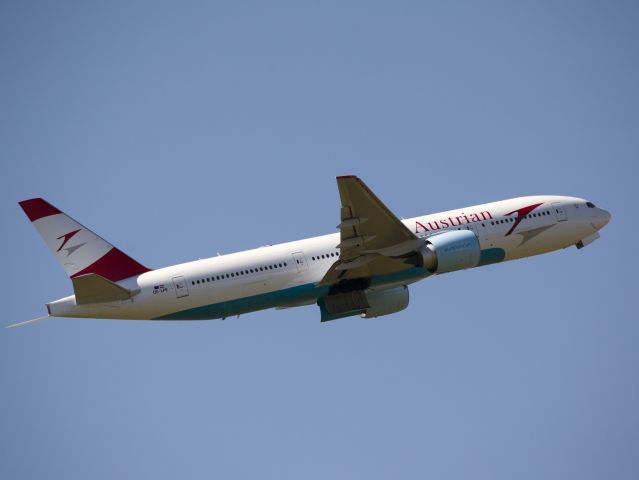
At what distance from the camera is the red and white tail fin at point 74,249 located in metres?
45.8

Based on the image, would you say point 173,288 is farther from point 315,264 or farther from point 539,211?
point 539,211

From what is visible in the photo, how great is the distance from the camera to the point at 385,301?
5006cm

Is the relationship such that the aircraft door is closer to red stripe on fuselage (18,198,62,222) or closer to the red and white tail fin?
the red and white tail fin

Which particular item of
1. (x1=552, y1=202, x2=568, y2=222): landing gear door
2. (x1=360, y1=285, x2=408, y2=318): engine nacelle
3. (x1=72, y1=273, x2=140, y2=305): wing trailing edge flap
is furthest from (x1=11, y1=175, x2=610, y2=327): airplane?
(x1=552, y1=202, x2=568, y2=222): landing gear door

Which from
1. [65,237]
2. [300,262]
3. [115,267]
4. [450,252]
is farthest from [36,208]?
[450,252]

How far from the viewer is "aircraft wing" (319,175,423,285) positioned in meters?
42.5

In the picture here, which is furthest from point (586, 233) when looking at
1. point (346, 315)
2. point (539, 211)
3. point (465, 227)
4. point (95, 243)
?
point (95, 243)

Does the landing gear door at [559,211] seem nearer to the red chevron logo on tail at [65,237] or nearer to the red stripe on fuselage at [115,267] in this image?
the red stripe on fuselage at [115,267]

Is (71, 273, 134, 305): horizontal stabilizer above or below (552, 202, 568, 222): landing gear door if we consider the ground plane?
above

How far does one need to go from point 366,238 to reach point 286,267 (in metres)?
4.32

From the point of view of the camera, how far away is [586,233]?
171 ft

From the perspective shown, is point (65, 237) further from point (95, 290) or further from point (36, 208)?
point (95, 290)

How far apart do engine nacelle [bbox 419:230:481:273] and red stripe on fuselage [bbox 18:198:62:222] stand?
1810 cm

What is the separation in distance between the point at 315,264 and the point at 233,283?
4.24 m
